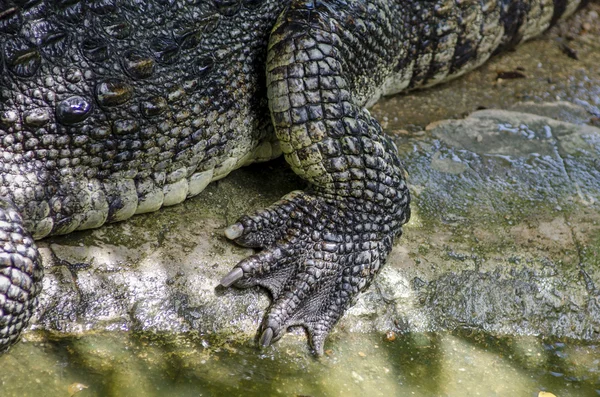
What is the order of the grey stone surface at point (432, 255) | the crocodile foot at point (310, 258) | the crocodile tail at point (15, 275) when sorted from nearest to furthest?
the crocodile tail at point (15, 275) → the grey stone surface at point (432, 255) → the crocodile foot at point (310, 258)

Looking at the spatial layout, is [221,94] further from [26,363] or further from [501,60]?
[501,60]

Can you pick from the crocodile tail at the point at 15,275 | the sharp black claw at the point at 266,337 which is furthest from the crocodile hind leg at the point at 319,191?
the crocodile tail at the point at 15,275

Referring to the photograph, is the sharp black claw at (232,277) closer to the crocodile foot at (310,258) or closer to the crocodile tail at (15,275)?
the crocodile foot at (310,258)

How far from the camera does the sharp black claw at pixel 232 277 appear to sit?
9.50ft

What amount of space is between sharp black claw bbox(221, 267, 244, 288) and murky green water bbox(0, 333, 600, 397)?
236 mm

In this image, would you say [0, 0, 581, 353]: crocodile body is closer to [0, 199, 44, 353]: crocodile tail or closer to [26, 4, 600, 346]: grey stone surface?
[0, 199, 44, 353]: crocodile tail

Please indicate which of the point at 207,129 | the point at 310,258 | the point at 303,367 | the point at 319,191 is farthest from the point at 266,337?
the point at 207,129

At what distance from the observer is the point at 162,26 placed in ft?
9.23

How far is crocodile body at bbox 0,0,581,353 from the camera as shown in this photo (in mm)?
Answer: 2592

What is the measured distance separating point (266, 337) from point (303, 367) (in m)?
0.18

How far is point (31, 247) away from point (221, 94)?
0.97 meters

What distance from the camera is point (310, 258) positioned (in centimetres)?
307

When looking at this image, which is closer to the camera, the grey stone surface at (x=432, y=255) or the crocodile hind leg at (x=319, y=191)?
the grey stone surface at (x=432, y=255)

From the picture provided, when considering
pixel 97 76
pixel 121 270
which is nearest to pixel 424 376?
pixel 121 270
